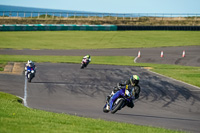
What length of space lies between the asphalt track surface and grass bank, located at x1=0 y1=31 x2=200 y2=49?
26970mm

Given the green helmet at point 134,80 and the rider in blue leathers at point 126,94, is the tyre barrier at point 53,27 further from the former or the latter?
the green helmet at point 134,80

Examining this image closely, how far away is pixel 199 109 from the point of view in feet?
61.4

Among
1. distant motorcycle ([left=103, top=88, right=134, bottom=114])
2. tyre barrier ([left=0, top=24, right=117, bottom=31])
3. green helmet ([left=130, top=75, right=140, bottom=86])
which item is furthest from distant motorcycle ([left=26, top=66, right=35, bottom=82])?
tyre barrier ([left=0, top=24, right=117, bottom=31])

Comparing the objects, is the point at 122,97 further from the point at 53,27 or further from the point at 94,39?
the point at 53,27

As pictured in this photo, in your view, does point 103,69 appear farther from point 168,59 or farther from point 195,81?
point 168,59

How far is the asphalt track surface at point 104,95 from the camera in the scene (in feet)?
54.1

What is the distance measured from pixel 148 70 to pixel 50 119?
72.4ft

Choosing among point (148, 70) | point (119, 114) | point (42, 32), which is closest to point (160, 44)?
point (42, 32)

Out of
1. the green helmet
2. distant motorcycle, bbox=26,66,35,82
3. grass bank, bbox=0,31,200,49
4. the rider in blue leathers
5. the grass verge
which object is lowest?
grass bank, bbox=0,31,200,49

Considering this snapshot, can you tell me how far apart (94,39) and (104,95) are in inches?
1854

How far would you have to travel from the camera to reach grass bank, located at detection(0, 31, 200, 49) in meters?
60.2

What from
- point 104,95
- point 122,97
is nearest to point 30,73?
point 104,95

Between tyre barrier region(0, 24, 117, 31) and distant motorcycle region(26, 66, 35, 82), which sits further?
tyre barrier region(0, 24, 117, 31)

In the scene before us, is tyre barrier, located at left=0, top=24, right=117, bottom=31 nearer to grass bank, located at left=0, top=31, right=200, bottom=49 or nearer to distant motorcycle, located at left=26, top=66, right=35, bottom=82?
grass bank, located at left=0, top=31, right=200, bottom=49
